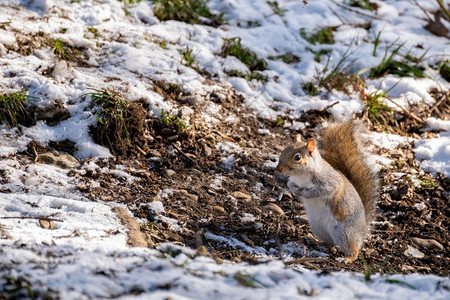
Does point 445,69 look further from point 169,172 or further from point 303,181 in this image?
point 169,172

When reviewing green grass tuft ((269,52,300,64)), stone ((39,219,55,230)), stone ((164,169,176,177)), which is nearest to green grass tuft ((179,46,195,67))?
green grass tuft ((269,52,300,64))

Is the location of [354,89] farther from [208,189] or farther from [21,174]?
[21,174]

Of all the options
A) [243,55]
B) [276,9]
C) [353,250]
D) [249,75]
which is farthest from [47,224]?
[276,9]

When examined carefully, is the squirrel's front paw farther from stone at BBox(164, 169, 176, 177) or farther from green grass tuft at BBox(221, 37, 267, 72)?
green grass tuft at BBox(221, 37, 267, 72)

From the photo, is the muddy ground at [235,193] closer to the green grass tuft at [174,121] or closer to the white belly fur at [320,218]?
the green grass tuft at [174,121]

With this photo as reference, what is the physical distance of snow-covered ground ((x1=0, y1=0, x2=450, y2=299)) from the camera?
6.17 ft

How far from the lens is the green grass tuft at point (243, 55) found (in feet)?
16.3

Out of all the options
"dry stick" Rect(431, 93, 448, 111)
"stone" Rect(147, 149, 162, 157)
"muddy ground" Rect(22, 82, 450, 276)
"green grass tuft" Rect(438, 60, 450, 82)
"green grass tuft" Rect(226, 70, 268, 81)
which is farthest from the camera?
"green grass tuft" Rect(438, 60, 450, 82)

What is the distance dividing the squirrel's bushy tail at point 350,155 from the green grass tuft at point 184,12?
243 centimetres

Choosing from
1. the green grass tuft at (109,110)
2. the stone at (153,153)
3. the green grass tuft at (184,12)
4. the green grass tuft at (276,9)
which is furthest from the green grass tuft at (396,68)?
the green grass tuft at (109,110)

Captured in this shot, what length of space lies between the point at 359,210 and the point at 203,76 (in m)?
1.99

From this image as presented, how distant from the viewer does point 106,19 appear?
4.89m

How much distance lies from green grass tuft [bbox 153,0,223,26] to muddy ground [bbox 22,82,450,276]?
1.41m

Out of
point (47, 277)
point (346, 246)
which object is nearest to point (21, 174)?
point (47, 277)
